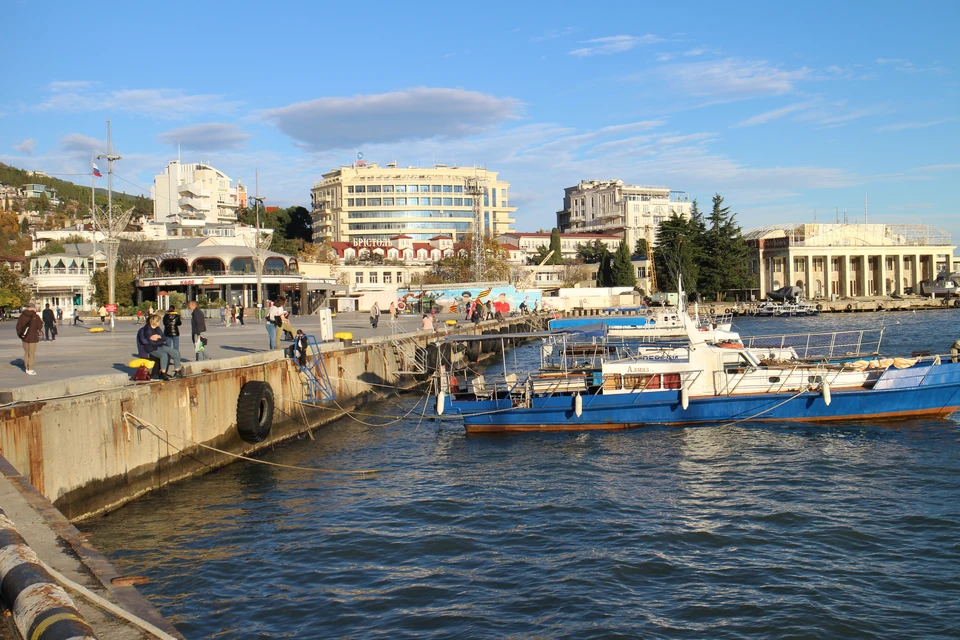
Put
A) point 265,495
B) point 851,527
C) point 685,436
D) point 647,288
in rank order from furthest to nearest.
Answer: point 647,288 → point 685,436 → point 265,495 → point 851,527

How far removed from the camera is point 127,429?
17.2 metres

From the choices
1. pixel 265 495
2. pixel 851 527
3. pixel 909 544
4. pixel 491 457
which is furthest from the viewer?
pixel 491 457

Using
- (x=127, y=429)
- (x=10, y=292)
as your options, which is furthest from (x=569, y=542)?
(x=10, y=292)

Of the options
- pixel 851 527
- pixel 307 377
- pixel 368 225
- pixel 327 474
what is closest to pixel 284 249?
pixel 368 225

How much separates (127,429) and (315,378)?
11.2m

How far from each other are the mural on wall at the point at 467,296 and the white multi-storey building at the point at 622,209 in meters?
67.7

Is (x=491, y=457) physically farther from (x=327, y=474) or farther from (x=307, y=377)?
(x=307, y=377)

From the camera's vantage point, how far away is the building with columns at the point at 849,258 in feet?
429

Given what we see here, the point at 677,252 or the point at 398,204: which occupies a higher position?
the point at 398,204

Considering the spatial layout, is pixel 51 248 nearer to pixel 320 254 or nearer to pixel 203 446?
pixel 320 254

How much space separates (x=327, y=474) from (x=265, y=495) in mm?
2489

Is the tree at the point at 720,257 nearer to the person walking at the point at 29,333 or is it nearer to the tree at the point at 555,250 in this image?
the tree at the point at 555,250

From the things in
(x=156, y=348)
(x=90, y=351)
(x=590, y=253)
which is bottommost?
(x=90, y=351)

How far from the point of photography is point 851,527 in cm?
1523
